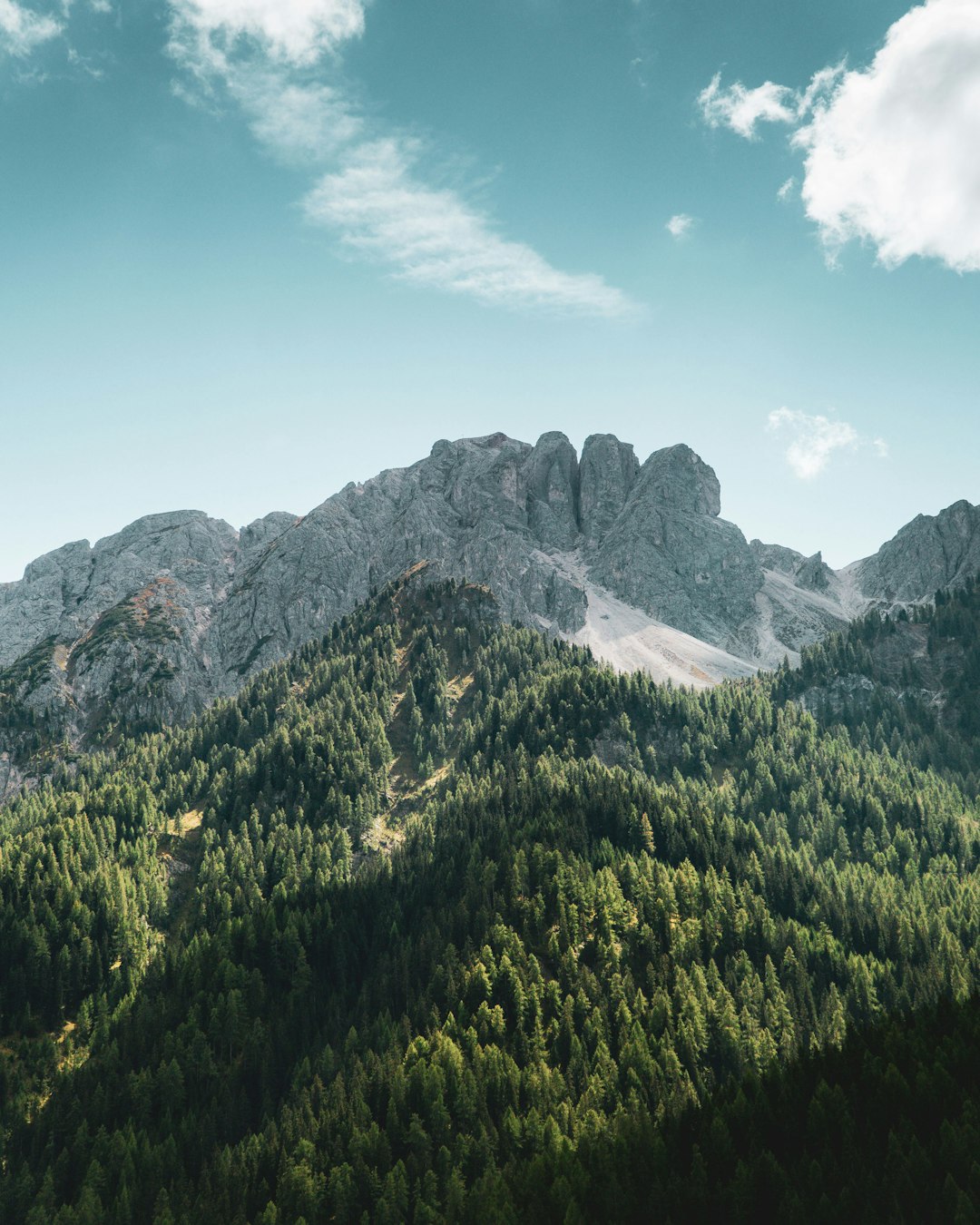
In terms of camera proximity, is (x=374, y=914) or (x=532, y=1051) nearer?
(x=532, y=1051)

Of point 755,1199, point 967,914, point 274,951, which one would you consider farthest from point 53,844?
point 967,914

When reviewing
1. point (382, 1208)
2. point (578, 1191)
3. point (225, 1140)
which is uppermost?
point (578, 1191)

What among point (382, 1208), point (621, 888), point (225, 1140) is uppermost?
point (621, 888)

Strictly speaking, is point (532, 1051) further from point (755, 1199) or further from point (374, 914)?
point (374, 914)

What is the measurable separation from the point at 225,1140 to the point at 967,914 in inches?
5846

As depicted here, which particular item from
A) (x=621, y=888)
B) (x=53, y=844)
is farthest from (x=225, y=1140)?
(x=53, y=844)

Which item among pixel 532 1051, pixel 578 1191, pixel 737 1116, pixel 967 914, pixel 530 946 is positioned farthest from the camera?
pixel 967 914

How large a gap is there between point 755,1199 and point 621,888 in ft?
260

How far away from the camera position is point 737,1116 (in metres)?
98.1

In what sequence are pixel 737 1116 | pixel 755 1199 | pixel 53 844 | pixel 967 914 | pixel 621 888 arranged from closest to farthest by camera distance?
pixel 755 1199 < pixel 737 1116 < pixel 621 888 < pixel 967 914 < pixel 53 844

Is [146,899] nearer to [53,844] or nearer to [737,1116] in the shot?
[53,844]

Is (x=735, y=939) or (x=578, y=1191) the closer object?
(x=578, y=1191)

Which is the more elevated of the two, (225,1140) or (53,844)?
(53,844)

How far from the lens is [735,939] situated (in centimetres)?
15525
